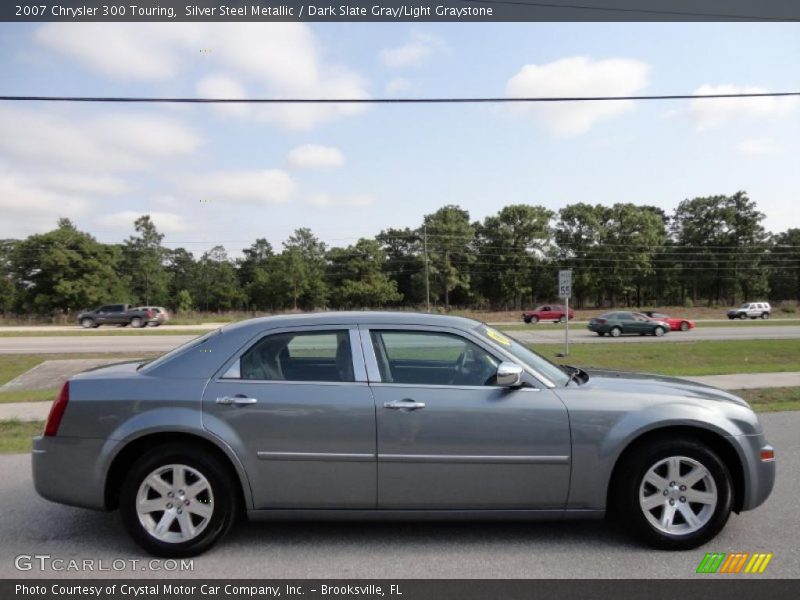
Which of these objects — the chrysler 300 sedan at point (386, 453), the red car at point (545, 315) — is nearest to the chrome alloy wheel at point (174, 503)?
the chrysler 300 sedan at point (386, 453)

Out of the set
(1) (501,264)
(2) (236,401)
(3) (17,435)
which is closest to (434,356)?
(2) (236,401)

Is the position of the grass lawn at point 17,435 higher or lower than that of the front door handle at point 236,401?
lower

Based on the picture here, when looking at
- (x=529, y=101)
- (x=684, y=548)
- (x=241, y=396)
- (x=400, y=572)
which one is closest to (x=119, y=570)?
(x=241, y=396)

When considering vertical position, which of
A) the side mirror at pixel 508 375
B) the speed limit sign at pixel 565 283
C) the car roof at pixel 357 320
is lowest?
the side mirror at pixel 508 375

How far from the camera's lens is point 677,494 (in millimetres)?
3734

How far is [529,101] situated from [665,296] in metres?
90.3

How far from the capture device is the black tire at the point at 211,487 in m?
3.62

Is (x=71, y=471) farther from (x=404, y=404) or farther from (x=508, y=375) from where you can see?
(x=508, y=375)

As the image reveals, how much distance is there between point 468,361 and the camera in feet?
13.1

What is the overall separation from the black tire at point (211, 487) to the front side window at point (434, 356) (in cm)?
123

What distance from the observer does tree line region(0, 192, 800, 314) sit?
78.6 meters

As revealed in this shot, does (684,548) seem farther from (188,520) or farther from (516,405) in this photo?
(188,520)

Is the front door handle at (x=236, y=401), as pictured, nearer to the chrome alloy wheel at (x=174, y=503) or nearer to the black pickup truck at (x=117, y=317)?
the chrome alloy wheel at (x=174, y=503)

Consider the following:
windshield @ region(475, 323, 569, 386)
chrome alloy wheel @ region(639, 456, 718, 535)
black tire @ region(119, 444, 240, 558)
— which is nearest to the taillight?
black tire @ region(119, 444, 240, 558)
